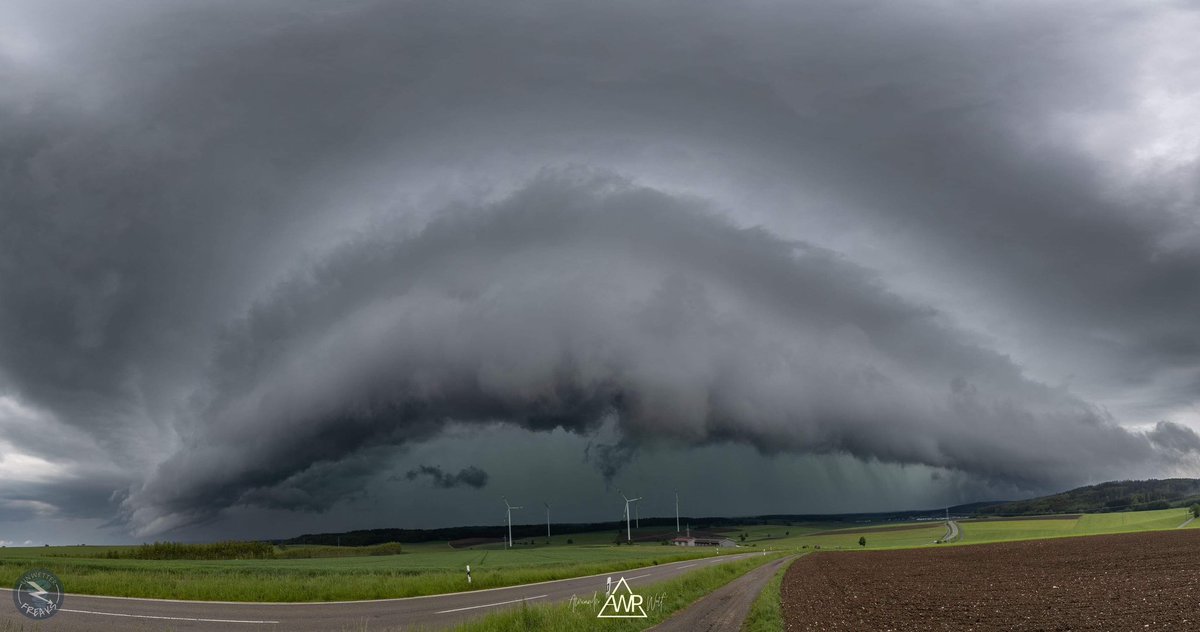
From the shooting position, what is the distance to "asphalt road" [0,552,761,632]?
79.9 feet

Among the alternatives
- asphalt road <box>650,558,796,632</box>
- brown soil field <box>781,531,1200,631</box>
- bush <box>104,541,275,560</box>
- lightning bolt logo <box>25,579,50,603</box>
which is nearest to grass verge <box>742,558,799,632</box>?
asphalt road <box>650,558,796,632</box>

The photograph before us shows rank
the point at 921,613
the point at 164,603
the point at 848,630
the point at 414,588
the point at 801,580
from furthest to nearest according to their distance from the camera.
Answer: the point at 801,580 → the point at 414,588 → the point at 164,603 → the point at 921,613 → the point at 848,630

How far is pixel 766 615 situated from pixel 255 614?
19.6m

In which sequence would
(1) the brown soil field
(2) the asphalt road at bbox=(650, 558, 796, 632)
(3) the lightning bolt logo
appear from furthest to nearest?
(3) the lightning bolt logo
(2) the asphalt road at bbox=(650, 558, 796, 632)
(1) the brown soil field

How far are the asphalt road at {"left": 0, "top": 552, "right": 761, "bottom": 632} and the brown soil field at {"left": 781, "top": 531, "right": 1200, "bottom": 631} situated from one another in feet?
36.5

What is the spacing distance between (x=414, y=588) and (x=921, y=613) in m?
24.6

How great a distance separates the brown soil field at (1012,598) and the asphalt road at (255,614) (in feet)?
36.5

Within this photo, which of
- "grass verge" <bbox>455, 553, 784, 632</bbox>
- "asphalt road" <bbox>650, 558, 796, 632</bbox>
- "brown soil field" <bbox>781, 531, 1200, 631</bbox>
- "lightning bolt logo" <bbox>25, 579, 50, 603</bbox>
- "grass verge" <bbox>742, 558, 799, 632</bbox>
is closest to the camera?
"grass verge" <bbox>455, 553, 784, 632</bbox>

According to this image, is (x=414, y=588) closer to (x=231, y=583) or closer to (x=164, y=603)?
(x=231, y=583)

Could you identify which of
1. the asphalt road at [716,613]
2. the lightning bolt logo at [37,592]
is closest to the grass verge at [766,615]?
the asphalt road at [716,613]

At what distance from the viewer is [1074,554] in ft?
214

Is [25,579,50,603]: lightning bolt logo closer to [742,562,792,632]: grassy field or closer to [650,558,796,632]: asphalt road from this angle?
[650,558,796,632]: asphalt road

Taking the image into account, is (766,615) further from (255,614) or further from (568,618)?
(255,614)

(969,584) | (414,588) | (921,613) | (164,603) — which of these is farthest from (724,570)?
(164,603)
